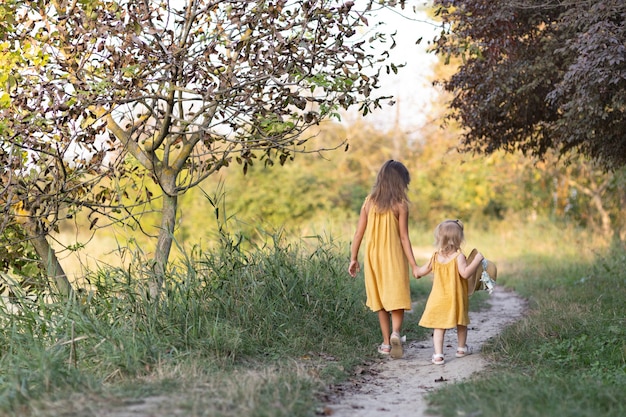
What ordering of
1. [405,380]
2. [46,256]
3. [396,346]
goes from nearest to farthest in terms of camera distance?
[405,380] < [396,346] < [46,256]

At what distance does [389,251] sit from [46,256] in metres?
3.29

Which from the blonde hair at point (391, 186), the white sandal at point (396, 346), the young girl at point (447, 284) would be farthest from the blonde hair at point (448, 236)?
the white sandal at point (396, 346)

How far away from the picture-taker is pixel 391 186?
690 cm

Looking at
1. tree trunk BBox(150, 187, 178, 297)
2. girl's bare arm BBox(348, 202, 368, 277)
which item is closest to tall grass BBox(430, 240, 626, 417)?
girl's bare arm BBox(348, 202, 368, 277)

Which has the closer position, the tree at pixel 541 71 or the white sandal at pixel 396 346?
the white sandal at pixel 396 346

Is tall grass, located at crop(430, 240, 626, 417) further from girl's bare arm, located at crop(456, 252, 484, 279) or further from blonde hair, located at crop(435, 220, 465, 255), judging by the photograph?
blonde hair, located at crop(435, 220, 465, 255)

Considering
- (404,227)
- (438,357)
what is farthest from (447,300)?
(404,227)

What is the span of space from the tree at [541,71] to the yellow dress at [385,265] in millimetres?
2084

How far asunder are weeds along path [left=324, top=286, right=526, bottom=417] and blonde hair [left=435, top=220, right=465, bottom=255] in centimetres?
94

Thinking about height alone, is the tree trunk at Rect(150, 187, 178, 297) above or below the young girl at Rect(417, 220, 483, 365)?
above

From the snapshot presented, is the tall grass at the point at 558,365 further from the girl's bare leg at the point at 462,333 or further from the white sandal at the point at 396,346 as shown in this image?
the white sandal at the point at 396,346

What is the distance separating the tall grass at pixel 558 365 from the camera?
15.1 feet

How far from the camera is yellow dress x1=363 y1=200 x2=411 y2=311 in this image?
679cm

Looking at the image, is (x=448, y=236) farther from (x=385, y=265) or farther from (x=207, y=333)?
(x=207, y=333)
